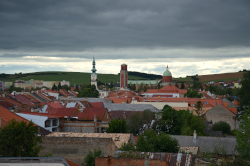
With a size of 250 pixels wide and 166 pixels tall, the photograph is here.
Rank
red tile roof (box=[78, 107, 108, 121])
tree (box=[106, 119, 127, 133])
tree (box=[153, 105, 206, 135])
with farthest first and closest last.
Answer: tree (box=[153, 105, 206, 135])
red tile roof (box=[78, 107, 108, 121])
tree (box=[106, 119, 127, 133])

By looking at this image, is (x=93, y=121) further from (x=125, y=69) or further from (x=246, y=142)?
(x=125, y=69)

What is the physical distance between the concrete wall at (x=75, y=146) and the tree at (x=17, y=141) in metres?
4.57

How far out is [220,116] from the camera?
2440 inches

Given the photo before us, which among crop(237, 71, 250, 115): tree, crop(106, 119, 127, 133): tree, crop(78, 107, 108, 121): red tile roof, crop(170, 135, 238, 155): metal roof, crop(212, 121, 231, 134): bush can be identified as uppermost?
crop(237, 71, 250, 115): tree

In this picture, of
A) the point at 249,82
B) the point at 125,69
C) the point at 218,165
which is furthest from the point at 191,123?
the point at 125,69

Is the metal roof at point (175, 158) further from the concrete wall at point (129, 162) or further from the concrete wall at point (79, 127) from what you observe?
the concrete wall at point (79, 127)

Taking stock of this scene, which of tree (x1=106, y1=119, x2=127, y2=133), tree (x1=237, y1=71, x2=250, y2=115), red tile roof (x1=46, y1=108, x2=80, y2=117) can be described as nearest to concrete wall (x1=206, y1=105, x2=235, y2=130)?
tree (x1=237, y1=71, x2=250, y2=115)

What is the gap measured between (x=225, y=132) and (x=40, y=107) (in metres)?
32.1

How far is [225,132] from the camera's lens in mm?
55188

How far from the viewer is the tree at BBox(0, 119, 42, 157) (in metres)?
23.6

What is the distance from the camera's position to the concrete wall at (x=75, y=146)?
29.0 m

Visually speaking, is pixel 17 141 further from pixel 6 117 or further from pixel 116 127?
pixel 116 127

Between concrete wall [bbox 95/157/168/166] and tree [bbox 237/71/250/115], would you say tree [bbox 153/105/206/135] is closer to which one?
tree [bbox 237/71/250/115]

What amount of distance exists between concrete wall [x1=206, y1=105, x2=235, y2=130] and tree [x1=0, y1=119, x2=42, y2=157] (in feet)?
147
